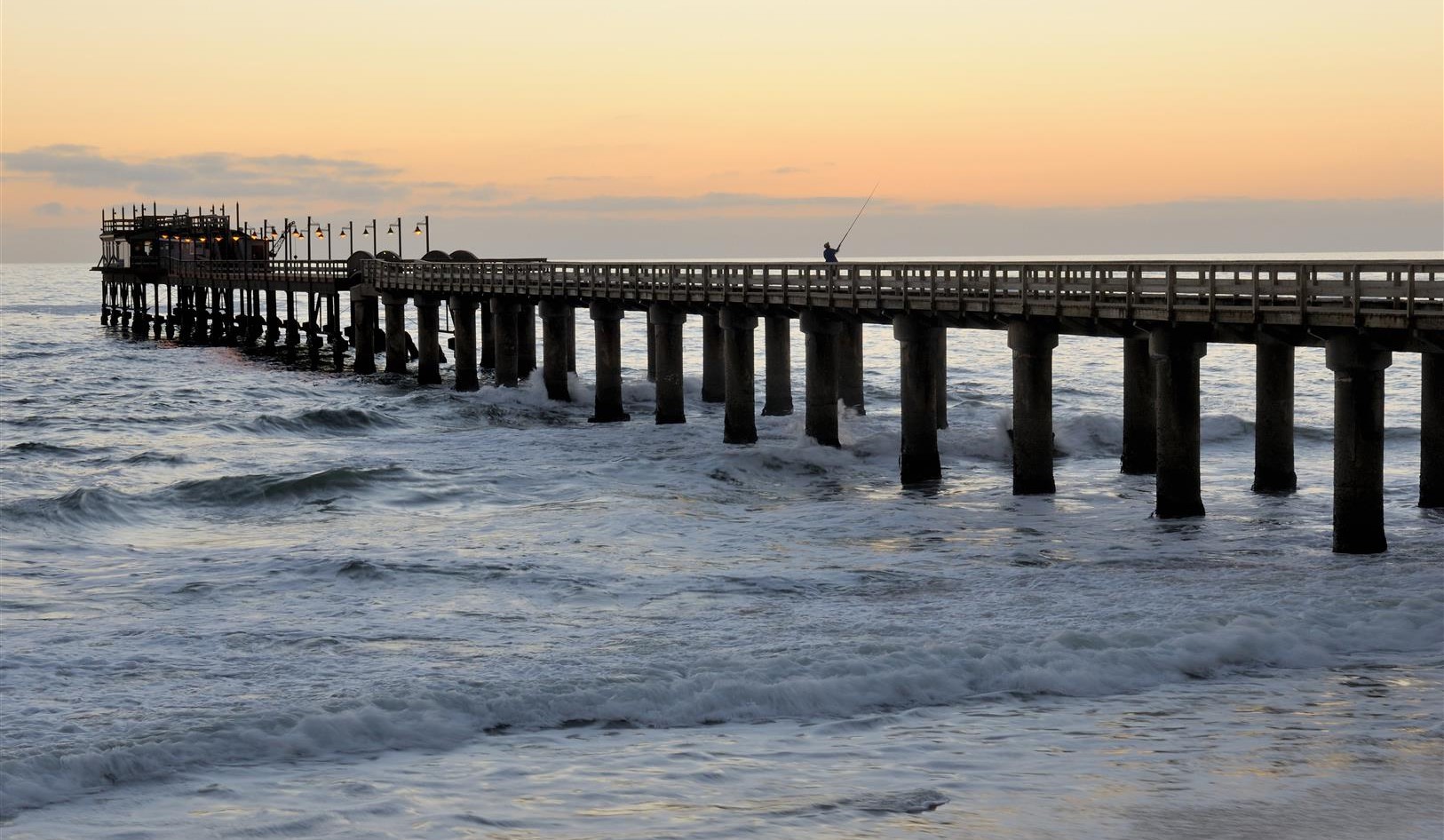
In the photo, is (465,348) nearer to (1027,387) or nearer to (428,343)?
(428,343)

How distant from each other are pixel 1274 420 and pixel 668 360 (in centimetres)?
1786

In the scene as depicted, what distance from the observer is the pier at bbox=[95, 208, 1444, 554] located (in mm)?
22453

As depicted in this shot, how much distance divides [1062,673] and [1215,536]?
8.87 meters

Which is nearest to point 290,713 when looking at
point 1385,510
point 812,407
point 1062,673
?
point 1062,673

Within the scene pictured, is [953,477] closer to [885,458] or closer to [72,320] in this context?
[885,458]

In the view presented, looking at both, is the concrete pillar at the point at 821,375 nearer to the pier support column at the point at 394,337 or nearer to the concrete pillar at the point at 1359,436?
the concrete pillar at the point at 1359,436

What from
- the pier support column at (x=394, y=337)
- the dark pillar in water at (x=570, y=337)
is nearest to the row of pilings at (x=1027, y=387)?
the dark pillar in water at (x=570, y=337)

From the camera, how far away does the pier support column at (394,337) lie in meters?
63.3

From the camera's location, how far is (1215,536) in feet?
82.1

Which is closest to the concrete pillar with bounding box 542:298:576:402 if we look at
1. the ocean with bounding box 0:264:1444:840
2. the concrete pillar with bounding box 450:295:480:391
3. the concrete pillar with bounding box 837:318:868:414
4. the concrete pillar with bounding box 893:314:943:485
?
the concrete pillar with bounding box 450:295:480:391

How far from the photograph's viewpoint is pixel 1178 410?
2595cm

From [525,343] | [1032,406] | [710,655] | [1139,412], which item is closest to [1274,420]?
[1139,412]

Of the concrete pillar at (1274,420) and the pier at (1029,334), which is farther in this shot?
the concrete pillar at (1274,420)

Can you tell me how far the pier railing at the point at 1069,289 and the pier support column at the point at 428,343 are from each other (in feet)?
38.2
